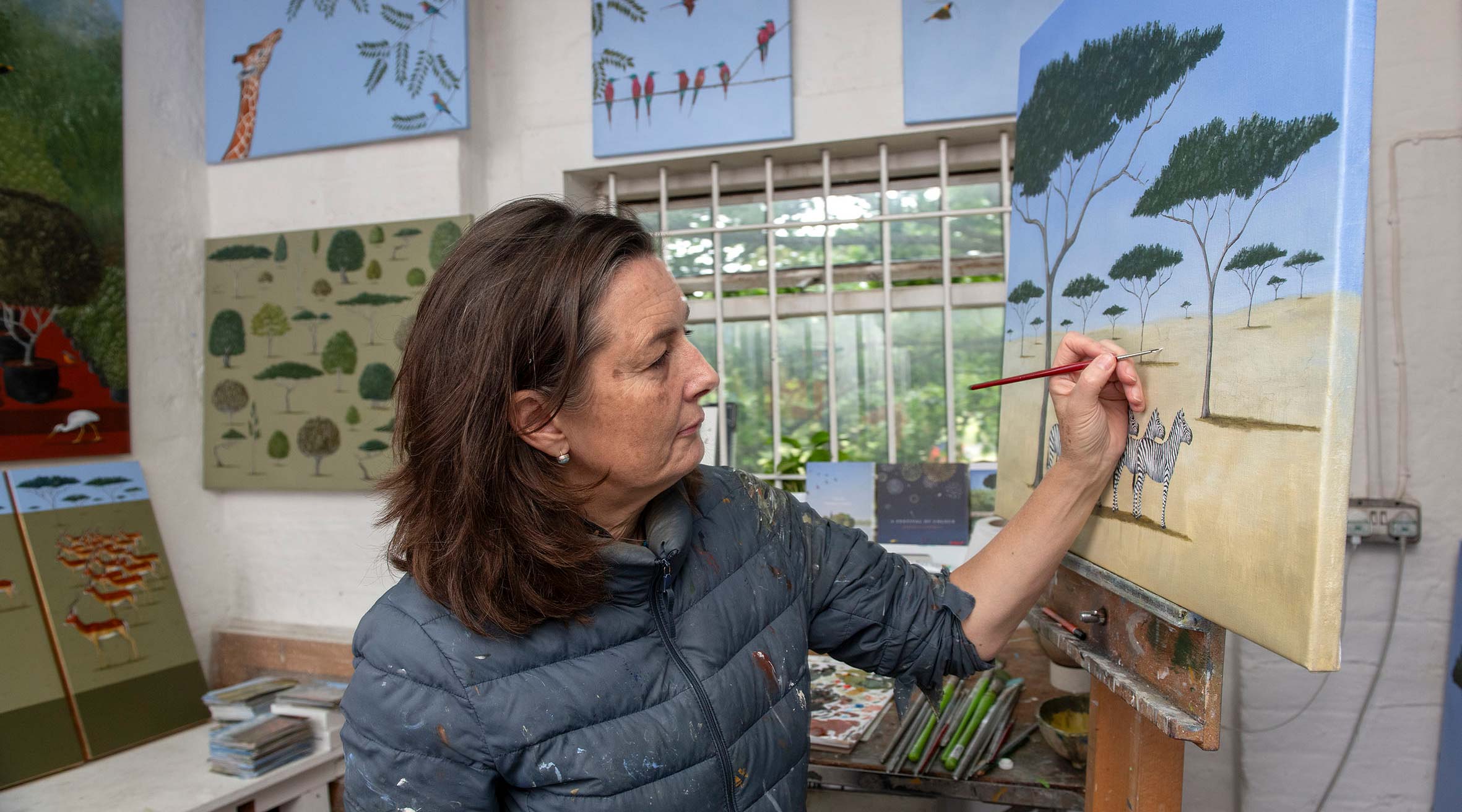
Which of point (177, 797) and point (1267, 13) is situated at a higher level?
point (1267, 13)

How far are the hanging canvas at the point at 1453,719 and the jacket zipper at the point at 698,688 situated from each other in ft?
6.15

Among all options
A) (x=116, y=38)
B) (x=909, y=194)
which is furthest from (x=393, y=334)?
(x=909, y=194)

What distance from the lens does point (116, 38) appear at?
111 inches

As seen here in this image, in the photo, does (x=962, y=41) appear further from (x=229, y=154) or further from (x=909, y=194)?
(x=229, y=154)

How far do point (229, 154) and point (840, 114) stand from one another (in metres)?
2.13

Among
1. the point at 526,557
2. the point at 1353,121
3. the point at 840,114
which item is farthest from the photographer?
the point at 840,114

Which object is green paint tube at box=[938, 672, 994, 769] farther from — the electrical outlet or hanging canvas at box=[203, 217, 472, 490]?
hanging canvas at box=[203, 217, 472, 490]

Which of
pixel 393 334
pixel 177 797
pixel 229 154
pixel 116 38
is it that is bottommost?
pixel 177 797

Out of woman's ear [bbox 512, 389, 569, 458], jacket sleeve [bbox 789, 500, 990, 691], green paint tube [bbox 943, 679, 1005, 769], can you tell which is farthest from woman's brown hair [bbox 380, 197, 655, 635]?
green paint tube [bbox 943, 679, 1005, 769]

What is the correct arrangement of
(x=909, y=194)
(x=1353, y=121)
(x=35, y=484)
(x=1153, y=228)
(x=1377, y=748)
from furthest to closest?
(x=909, y=194) < (x=35, y=484) < (x=1377, y=748) < (x=1153, y=228) < (x=1353, y=121)

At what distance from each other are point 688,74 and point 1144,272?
197cm

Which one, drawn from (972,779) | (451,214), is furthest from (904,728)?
(451,214)

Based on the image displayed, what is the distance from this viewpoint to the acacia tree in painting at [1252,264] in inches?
37.8

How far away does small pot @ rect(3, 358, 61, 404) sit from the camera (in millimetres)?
2486
